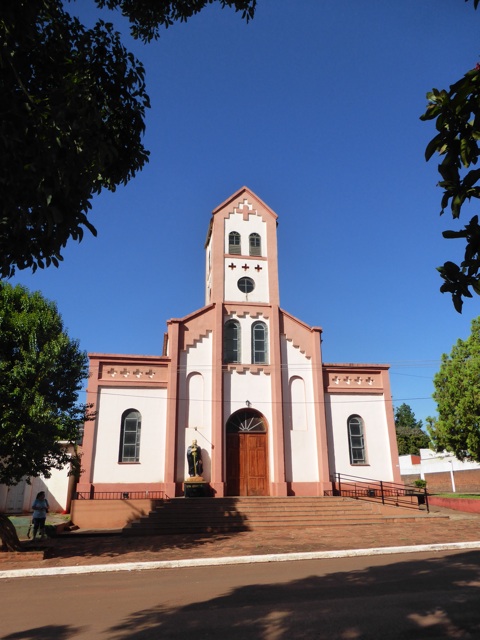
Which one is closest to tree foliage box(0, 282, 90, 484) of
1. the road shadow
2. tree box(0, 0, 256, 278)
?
the road shadow

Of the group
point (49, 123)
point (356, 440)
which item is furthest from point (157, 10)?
point (356, 440)

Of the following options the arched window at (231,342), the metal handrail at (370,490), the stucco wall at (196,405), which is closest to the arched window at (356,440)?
the metal handrail at (370,490)

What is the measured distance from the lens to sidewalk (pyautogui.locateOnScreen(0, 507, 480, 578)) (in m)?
11.0

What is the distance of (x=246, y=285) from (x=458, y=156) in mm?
19421

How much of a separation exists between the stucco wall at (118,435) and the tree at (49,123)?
14.7m

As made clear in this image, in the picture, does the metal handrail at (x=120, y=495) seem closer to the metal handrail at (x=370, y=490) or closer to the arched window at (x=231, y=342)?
the arched window at (x=231, y=342)

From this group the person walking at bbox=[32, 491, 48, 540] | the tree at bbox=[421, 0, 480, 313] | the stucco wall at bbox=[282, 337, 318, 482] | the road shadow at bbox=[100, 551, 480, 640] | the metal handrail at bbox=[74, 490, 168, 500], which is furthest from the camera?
the stucco wall at bbox=[282, 337, 318, 482]

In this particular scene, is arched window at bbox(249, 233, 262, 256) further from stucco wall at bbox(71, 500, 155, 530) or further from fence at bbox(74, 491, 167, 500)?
stucco wall at bbox(71, 500, 155, 530)

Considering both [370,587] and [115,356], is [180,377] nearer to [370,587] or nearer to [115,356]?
[115,356]

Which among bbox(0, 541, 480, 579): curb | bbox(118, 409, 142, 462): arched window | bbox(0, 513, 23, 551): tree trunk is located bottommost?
bbox(0, 541, 480, 579): curb

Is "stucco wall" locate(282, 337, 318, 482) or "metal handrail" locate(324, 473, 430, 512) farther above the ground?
"stucco wall" locate(282, 337, 318, 482)

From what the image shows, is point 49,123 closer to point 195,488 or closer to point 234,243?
point 195,488

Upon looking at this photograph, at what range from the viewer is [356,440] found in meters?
20.8

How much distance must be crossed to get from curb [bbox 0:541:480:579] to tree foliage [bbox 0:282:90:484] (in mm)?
2833
